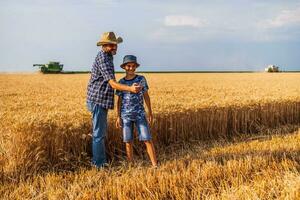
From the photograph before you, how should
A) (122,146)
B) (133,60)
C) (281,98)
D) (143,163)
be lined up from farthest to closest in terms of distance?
(281,98) < (122,146) < (143,163) < (133,60)

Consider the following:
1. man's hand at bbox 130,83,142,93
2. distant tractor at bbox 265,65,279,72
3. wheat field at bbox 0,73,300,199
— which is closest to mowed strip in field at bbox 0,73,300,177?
wheat field at bbox 0,73,300,199

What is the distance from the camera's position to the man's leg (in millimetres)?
7352

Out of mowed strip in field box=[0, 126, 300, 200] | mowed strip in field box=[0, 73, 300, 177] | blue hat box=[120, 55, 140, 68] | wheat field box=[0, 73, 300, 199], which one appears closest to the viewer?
mowed strip in field box=[0, 126, 300, 200]

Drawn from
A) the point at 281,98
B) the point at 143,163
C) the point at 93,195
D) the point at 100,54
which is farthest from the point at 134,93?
the point at 281,98

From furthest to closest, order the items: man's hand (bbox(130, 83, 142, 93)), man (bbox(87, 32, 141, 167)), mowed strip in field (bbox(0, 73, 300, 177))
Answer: mowed strip in field (bbox(0, 73, 300, 177))
man (bbox(87, 32, 141, 167))
man's hand (bbox(130, 83, 142, 93))

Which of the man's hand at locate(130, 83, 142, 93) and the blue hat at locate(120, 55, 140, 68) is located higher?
the blue hat at locate(120, 55, 140, 68)

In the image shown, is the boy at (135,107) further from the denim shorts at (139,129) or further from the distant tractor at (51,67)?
the distant tractor at (51,67)

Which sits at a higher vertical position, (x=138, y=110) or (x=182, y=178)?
(x=138, y=110)

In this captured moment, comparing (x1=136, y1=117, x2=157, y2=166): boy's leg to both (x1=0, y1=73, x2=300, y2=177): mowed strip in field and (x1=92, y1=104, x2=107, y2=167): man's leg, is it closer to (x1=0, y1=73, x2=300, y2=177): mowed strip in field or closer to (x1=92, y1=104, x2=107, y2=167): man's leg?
(x1=92, y1=104, x2=107, y2=167): man's leg

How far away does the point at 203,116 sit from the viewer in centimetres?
1018

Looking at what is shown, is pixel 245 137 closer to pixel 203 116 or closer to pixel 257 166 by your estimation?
pixel 203 116

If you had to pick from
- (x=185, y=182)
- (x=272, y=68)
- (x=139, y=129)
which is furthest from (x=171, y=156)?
(x=272, y=68)

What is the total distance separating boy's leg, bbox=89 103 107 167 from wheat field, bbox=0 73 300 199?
26 centimetres

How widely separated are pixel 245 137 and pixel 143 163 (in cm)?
356
